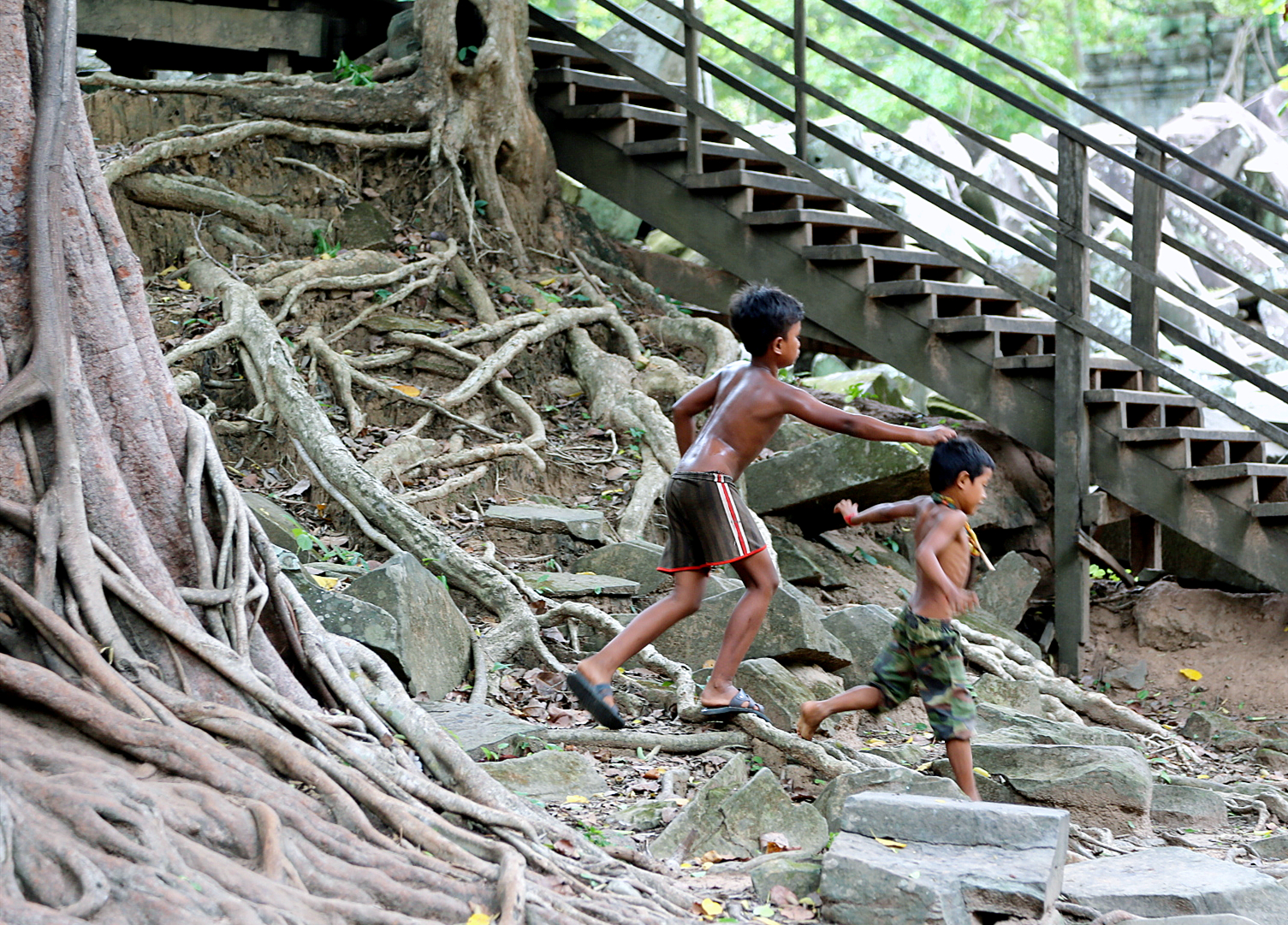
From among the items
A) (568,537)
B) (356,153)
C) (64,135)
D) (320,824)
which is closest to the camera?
(320,824)

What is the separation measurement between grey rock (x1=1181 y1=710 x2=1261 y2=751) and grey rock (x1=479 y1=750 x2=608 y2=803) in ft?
12.5

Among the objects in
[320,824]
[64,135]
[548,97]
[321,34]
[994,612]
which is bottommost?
[994,612]

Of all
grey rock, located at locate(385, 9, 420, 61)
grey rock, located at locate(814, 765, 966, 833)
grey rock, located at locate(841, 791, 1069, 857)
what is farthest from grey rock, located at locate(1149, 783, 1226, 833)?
grey rock, located at locate(385, 9, 420, 61)

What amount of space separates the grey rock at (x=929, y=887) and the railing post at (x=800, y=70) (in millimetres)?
6073

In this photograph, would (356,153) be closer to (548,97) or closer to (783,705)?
(548,97)

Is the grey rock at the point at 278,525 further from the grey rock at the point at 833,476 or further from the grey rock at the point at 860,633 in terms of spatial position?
the grey rock at the point at 833,476

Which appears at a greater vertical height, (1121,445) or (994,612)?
(1121,445)

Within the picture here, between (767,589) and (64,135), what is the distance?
8.85 feet

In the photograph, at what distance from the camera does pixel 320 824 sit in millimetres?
2664

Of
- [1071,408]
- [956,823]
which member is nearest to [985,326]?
[1071,408]

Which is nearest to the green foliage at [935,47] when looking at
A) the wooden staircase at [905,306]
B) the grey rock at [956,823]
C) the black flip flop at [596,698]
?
the wooden staircase at [905,306]

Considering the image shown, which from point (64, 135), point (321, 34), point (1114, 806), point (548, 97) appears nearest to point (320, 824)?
point (64, 135)

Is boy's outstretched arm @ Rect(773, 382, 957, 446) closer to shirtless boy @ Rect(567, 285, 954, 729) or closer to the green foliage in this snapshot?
shirtless boy @ Rect(567, 285, 954, 729)

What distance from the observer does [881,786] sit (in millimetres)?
3791
